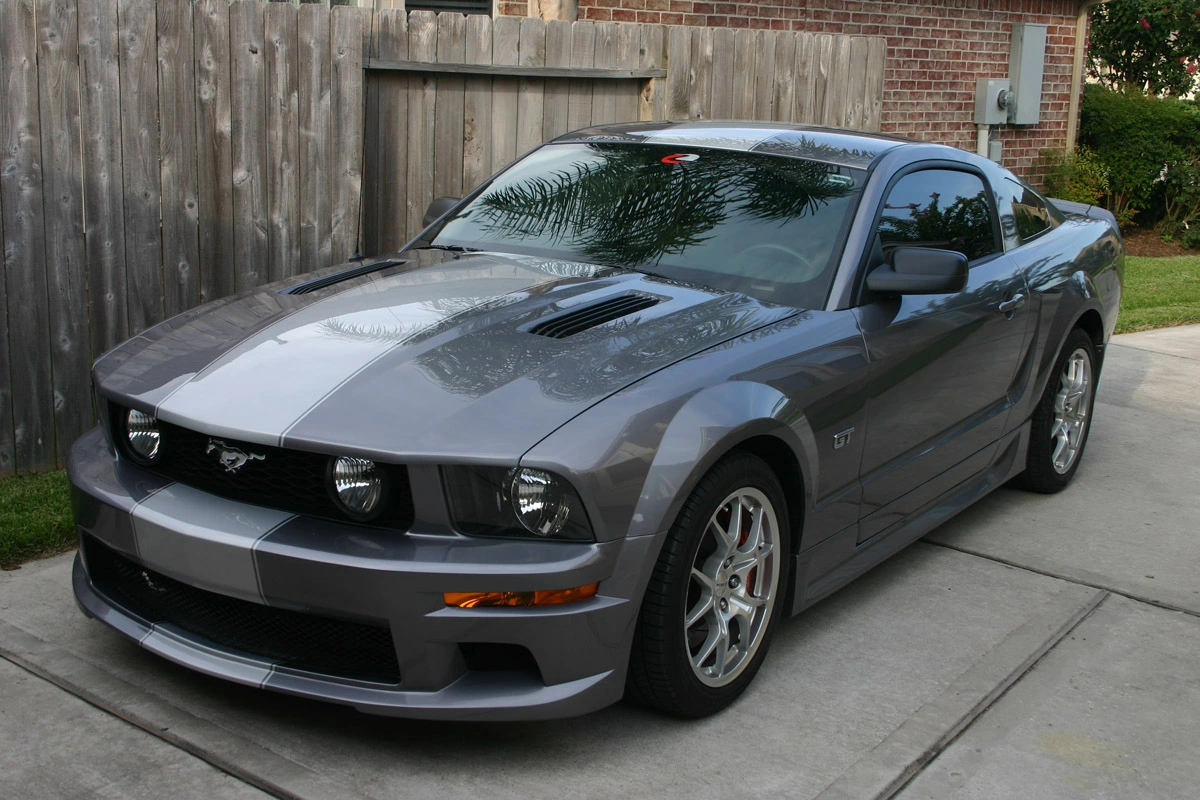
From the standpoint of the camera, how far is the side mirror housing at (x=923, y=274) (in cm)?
392

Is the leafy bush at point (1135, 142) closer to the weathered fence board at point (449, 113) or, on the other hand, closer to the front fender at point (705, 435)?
the weathered fence board at point (449, 113)

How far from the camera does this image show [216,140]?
578 centimetres

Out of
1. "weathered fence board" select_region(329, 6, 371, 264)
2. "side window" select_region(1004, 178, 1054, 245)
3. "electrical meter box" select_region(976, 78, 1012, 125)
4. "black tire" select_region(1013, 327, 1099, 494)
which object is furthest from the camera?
"electrical meter box" select_region(976, 78, 1012, 125)

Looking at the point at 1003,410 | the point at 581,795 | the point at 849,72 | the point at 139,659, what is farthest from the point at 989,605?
the point at 849,72

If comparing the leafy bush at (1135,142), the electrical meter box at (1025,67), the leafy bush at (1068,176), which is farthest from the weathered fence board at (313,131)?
the leafy bush at (1135,142)

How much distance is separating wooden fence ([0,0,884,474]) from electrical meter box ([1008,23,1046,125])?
269 inches

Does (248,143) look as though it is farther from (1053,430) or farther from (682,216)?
(1053,430)

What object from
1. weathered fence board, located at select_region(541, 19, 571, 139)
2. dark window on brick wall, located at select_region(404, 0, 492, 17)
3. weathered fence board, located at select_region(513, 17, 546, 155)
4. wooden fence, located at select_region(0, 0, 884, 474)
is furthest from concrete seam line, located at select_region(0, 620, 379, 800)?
dark window on brick wall, located at select_region(404, 0, 492, 17)

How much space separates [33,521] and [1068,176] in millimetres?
12072

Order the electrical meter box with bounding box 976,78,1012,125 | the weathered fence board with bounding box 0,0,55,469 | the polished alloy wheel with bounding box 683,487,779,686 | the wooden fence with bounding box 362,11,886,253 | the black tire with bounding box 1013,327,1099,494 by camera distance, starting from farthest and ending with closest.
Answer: the electrical meter box with bounding box 976,78,1012,125 < the wooden fence with bounding box 362,11,886,253 < the black tire with bounding box 1013,327,1099,494 < the weathered fence board with bounding box 0,0,55,469 < the polished alloy wheel with bounding box 683,487,779,686

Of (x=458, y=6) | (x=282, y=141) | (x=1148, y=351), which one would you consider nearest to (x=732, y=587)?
(x=282, y=141)

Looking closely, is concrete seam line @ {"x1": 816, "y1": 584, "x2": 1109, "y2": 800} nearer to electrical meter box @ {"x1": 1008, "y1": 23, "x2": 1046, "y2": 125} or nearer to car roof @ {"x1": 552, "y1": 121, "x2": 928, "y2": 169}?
car roof @ {"x1": 552, "y1": 121, "x2": 928, "y2": 169}

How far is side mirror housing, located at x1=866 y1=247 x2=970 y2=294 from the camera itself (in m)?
3.92

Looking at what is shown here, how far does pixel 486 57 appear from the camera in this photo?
6879mm
